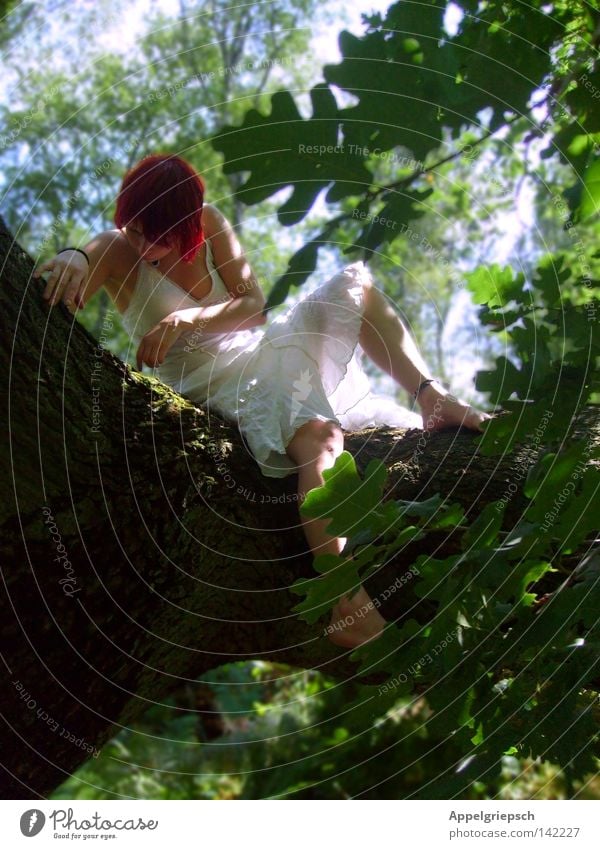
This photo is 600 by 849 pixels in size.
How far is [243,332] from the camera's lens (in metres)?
1.65

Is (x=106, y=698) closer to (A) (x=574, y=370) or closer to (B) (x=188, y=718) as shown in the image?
(A) (x=574, y=370)

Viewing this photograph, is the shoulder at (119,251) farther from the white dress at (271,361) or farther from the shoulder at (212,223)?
the shoulder at (212,223)

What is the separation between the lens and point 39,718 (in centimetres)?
131

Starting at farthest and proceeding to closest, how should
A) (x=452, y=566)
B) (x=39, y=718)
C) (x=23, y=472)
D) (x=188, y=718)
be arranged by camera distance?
1. (x=188, y=718)
2. (x=39, y=718)
3. (x=23, y=472)
4. (x=452, y=566)

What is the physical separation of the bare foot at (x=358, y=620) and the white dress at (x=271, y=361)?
0.23m

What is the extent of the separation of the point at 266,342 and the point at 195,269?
0.74 ft

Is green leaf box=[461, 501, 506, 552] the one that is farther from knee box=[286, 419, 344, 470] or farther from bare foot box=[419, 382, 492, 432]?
bare foot box=[419, 382, 492, 432]

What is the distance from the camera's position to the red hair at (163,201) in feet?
5.25

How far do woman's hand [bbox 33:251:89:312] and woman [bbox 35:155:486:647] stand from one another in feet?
0.28

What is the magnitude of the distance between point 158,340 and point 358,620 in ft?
1.74

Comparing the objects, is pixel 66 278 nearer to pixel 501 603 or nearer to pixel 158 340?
pixel 158 340

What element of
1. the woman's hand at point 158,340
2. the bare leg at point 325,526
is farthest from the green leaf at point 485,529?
the woman's hand at point 158,340

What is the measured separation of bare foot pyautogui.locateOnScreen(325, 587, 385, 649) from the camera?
1.37 meters
